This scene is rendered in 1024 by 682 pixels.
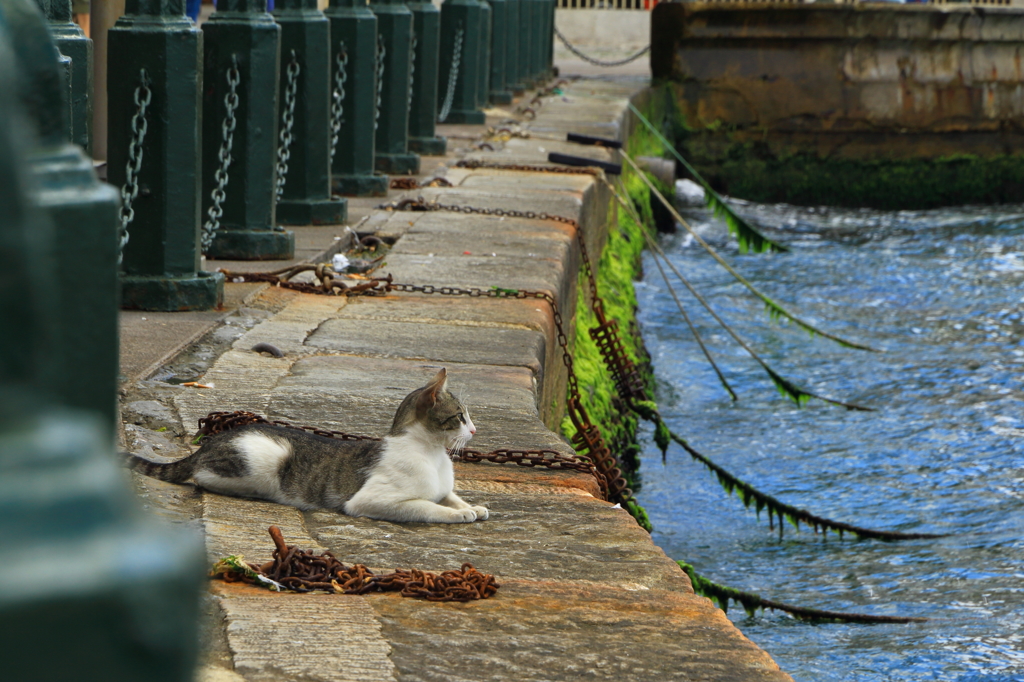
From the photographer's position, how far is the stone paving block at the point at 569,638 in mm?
2352

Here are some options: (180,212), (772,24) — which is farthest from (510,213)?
(772,24)

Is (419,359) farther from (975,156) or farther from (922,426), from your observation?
(975,156)

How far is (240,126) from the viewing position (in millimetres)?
6188

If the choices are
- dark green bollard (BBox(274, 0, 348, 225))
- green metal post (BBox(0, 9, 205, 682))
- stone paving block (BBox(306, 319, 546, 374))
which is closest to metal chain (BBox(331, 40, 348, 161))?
dark green bollard (BBox(274, 0, 348, 225))

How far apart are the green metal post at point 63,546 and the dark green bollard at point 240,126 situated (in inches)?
218

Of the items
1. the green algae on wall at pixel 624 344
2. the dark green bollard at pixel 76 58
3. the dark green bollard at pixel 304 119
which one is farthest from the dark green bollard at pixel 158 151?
the green algae on wall at pixel 624 344

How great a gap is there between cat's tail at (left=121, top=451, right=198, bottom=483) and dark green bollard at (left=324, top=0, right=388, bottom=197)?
5152 mm

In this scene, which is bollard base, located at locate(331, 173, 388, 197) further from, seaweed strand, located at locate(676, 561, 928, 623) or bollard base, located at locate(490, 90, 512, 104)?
bollard base, located at locate(490, 90, 512, 104)

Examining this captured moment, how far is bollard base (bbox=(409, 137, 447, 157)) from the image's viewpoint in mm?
11391

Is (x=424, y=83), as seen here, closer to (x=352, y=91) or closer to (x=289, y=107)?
(x=352, y=91)

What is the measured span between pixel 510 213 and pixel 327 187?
3.82 feet

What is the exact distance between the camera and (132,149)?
202 inches

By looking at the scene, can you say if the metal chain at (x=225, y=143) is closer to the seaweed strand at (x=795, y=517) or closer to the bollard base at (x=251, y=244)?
the bollard base at (x=251, y=244)

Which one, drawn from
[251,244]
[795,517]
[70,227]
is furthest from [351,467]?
[795,517]
